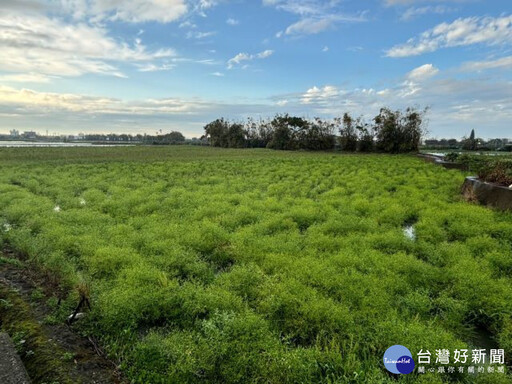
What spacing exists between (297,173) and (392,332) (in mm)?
18897

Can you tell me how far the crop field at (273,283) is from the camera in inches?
170

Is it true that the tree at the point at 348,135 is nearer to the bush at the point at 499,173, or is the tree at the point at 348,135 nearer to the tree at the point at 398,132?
the tree at the point at 398,132

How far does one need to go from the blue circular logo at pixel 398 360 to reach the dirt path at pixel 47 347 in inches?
136

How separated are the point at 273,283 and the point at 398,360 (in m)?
2.54

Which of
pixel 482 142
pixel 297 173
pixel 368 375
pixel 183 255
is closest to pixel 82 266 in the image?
pixel 183 255

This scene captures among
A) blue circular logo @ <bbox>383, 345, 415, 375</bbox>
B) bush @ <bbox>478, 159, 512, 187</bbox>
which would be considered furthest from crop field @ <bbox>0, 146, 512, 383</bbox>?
bush @ <bbox>478, 159, 512, 187</bbox>

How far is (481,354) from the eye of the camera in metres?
4.52

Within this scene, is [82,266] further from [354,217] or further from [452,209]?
[452,209]

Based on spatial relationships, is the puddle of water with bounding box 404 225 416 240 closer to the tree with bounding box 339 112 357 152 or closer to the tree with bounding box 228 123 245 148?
the tree with bounding box 339 112 357 152

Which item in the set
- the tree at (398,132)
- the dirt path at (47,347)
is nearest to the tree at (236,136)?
the tree at (398,132)

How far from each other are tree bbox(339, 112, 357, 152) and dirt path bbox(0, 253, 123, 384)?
55.9 m

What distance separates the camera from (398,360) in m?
4.25

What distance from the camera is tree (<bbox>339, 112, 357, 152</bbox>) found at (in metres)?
56.1

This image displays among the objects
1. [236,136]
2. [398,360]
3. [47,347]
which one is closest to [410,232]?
[398,360]
